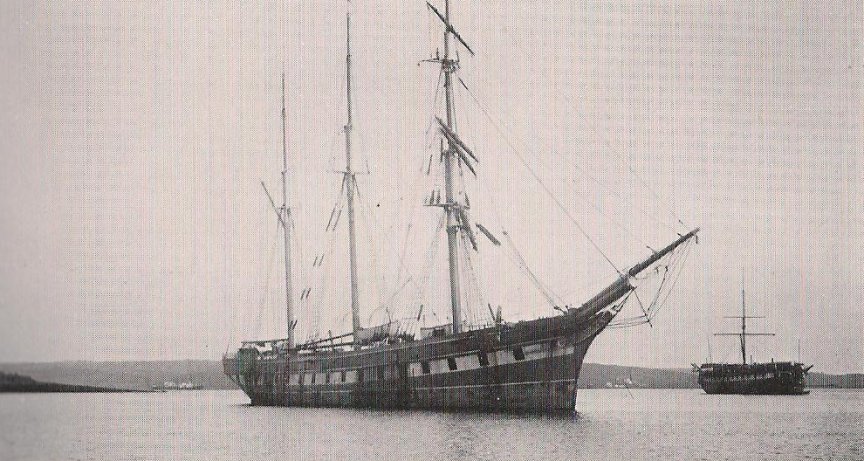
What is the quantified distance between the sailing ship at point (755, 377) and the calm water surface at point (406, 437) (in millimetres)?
34297

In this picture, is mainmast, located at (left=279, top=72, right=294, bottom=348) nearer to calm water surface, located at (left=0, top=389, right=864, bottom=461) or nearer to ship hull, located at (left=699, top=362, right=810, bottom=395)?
calm water surface, located at (left=0, top=389, right=864, bottom=461)

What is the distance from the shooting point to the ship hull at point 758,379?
72.8m

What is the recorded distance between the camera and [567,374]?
35312 mm

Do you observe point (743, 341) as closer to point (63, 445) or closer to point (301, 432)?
point (301, 432)

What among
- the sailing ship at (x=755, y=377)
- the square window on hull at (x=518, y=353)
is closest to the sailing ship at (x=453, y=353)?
the square window on hull at (x=518, y=353)

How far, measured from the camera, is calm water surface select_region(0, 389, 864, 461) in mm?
23281

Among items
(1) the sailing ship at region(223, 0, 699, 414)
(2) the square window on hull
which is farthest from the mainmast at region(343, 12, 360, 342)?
(2) the square window on hull

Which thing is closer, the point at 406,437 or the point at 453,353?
the point at 406,437

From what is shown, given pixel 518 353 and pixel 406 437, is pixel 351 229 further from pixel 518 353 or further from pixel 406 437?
pixel 406 437

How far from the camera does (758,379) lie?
245 ft

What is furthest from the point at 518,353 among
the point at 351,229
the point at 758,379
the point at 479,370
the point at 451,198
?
the point at 758,379

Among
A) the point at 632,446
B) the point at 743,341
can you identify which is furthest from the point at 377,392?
the point at 743,341

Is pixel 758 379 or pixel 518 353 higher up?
pixel 518 353

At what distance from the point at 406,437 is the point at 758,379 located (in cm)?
5295
